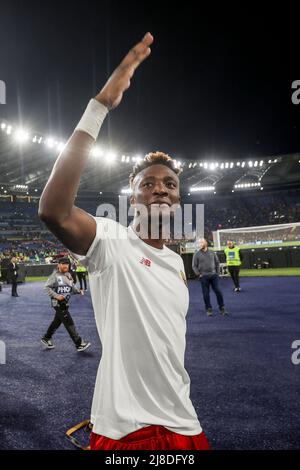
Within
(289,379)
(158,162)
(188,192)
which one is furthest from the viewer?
(188,192)

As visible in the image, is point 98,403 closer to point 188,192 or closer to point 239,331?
point 239,331

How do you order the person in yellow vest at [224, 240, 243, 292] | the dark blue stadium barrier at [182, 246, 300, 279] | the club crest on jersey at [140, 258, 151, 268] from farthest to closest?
the dark blue stadium barrier at [182, 246, 300, 279] < the person in yellow vest at [224, 240, 243, 292] < the club crest on jersey at [140, 258, 151, 268]

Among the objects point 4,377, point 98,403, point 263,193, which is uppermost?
point 263,193

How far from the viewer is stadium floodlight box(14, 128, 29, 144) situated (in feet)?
102

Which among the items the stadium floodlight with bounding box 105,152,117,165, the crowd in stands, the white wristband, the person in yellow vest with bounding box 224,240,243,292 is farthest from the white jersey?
the crowd in stands

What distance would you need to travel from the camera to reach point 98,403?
4.85 ft

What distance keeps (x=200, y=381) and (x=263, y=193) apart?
52.1 m

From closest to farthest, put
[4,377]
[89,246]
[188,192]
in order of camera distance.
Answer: [89,246]
[4,377]
[188,192]

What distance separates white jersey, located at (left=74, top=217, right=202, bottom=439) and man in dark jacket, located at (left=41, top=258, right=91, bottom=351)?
18.7 feet

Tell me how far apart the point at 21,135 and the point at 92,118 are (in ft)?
111

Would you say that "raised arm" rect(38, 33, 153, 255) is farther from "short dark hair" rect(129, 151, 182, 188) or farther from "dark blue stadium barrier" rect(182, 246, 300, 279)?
"dark blue stadium barrier" rect(182, 246, 300, 279)

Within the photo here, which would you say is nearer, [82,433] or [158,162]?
[158,162]

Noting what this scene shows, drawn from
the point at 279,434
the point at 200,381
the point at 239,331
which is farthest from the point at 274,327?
the point at 279,434

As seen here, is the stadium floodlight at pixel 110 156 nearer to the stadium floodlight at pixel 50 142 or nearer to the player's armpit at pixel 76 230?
the stadium floodlight at pixel 50 142
